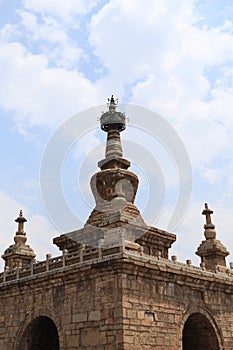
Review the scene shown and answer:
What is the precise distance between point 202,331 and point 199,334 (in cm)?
34

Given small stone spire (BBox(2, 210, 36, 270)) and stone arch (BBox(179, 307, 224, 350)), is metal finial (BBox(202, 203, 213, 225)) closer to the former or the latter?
stone arch (BBox(179, 307, 224, 350))

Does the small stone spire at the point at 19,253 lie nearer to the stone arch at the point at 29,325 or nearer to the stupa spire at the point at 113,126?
the stone arch at the point at 29,325

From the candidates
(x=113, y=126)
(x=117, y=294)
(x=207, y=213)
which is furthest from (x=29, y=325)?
(x=113, y=126)

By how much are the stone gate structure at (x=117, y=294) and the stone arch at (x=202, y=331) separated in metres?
0.05

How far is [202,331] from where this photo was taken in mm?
23422

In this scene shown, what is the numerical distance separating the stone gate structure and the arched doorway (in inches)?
2.0

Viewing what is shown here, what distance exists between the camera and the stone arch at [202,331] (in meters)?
22.7

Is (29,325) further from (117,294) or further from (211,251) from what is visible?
(211,251)

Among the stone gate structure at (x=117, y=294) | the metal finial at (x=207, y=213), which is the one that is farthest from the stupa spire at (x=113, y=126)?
the metal finial at (x=207, y=213)

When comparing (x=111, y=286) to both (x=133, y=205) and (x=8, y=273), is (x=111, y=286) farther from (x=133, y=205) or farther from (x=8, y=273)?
(x=133, y=205)

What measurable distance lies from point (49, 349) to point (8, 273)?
182 inches

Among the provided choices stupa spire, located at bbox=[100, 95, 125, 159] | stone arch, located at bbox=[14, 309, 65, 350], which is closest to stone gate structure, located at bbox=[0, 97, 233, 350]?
stone arch, located at bbox=[14, 309, 65, 350]

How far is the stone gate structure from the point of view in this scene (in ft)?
63.2

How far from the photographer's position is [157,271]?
67.8ft
